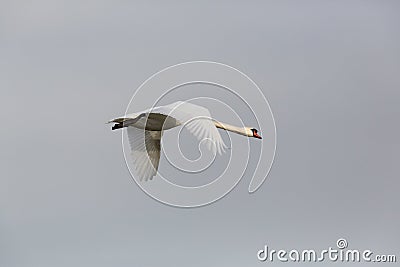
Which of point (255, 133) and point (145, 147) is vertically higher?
point (255, 133)

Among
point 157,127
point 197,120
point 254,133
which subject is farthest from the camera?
point 254,133

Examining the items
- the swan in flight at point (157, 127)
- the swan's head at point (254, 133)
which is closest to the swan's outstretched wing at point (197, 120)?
the swan in flight at point (157, 127)

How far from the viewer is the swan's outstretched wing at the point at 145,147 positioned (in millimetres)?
2859

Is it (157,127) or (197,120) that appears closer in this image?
(197,120)

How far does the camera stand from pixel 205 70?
123 inches

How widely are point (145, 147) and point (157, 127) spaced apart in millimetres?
107

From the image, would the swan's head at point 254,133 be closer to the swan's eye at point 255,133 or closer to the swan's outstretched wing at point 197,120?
the swan's eye at point 255,133

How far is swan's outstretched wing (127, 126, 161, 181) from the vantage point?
2.86 m

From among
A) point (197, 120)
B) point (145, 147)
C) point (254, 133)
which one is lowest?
point (197, 120)

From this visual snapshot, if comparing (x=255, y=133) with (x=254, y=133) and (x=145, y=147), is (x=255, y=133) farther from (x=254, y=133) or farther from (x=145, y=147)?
(x=145, y=147)

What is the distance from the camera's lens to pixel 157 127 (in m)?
2.82

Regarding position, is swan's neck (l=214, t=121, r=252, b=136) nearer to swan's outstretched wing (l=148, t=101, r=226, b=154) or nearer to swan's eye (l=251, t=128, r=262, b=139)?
swan's eye (l=251, t=128, r=262, b=139)

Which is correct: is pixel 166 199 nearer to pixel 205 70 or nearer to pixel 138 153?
pixel 138 153

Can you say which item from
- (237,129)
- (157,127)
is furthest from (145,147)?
(237,129)
